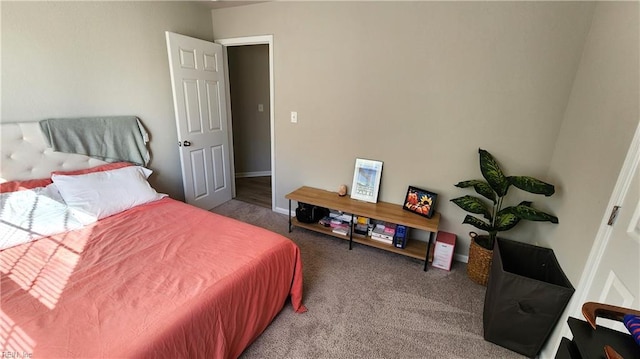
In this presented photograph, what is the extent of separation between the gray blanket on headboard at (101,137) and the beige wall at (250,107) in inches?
81.2

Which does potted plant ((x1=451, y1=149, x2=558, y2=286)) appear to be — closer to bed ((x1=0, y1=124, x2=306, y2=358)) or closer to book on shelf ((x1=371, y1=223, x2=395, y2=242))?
book on shelf ((x1=371, y1=223, x2=395, y2=242))

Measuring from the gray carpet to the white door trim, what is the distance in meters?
0.52

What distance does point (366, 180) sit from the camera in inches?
110

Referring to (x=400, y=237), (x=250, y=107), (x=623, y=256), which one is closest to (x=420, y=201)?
(x=400, y=237)

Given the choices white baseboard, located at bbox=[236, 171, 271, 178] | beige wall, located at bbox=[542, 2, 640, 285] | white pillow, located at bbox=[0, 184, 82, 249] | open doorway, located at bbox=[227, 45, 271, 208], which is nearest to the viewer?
beige wall, located at bbox=[542, 2, 640, 285]

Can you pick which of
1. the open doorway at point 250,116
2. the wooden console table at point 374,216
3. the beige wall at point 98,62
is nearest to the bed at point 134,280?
the beige wall at point 98,62

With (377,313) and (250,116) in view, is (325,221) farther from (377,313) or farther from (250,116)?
(250,116)

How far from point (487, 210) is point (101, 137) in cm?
334

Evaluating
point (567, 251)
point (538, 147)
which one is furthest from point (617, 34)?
point (567, 251)

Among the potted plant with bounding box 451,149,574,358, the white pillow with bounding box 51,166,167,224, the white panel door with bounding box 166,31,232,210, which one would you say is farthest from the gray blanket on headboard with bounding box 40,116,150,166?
the potted plant with bounding box 451,149,574,358

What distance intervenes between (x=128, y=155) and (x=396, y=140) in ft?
8.55

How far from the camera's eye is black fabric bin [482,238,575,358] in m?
1.47

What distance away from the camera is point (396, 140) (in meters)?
2.60

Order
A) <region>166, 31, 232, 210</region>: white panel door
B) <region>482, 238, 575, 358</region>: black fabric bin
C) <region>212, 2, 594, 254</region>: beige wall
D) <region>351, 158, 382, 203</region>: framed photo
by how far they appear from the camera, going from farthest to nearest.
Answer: <region>166, 31, 232, 210</region>: white panel door → <region>351, 158, 382, 203</region>: framed photo → <region>212, 2, 594, 254</region>: beige wall → <region>482, 238, 575, 358</region>: black fabric bin
